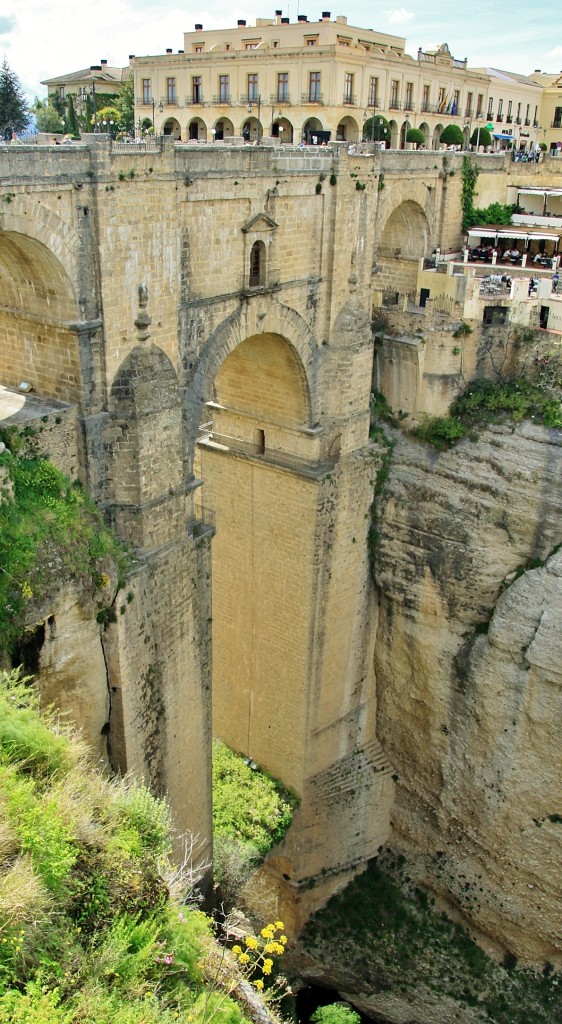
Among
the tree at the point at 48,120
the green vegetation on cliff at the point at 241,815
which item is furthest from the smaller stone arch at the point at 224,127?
the green vegetation on cliff at the point at 241,815

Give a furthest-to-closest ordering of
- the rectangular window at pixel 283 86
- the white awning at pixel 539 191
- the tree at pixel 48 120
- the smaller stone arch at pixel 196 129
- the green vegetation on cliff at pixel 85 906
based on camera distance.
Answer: the tree at pixel 48 120
the smaller stone arch at pixel 196 129
the rectangular window at pixel 283 86
the white awning at pixel 539 191
the green vegetation on cliff at pixel 85 906

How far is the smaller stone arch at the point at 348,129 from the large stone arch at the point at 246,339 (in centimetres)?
1958

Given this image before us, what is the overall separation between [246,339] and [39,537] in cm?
601

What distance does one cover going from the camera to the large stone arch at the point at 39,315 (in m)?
11.9

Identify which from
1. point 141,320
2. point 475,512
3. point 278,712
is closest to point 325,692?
point 278,712

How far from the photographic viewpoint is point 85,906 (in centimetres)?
792

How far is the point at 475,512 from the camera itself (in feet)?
62.1

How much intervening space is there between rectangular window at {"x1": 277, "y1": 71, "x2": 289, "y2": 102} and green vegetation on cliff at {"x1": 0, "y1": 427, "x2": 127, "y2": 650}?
25.6 m

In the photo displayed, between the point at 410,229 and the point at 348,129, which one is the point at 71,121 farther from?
the point at 410,229

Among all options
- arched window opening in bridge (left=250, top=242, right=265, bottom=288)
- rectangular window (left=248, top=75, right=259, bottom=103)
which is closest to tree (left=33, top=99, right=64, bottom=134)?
rectangular window (left=248, top=75, right=259, bottom=103)

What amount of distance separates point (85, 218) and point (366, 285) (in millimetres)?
7819

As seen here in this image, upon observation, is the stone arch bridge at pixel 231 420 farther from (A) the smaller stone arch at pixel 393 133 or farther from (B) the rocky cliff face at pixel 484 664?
(A) the smaller stone arch at pixel 393 133

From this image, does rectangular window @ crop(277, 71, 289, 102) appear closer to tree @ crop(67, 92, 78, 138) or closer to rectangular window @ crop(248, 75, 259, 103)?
rectangular window @ crop(248, 75, 259, 103)

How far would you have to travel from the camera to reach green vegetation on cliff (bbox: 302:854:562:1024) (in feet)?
63.1
